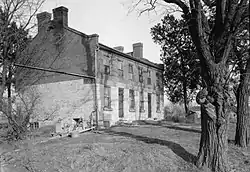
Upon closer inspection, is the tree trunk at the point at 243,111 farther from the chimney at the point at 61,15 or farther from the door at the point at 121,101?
the chimney at the point at 61,15

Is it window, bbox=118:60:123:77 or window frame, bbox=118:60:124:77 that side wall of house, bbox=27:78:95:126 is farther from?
window frame, bbox=118:60:124:77

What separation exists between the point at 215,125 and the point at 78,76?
44.3ft

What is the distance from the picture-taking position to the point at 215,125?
850 cm

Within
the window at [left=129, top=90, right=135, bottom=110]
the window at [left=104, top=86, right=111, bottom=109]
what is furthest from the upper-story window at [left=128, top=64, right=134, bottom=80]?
the window at [left=104, top=86, right=111, bottom=109]

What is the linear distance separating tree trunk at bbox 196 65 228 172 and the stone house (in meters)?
A: 11.8

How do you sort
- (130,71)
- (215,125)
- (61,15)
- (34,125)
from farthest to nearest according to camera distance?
(130,71) < (61,15) < (34,125) < (215,125)

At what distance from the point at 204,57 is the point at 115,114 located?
14.5m

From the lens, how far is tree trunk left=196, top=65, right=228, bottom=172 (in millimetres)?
8414

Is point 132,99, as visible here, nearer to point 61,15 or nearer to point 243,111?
point 61,15

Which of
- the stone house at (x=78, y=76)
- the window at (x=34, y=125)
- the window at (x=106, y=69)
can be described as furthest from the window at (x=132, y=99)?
the window at (x=34, y=125)

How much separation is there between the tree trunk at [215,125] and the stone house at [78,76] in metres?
11.8

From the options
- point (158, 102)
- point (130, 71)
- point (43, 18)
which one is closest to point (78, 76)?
Result: point (130, 71)

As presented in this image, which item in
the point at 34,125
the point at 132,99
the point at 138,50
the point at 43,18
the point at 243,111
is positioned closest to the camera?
the point at 243,111

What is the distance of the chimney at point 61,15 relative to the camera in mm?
22014
